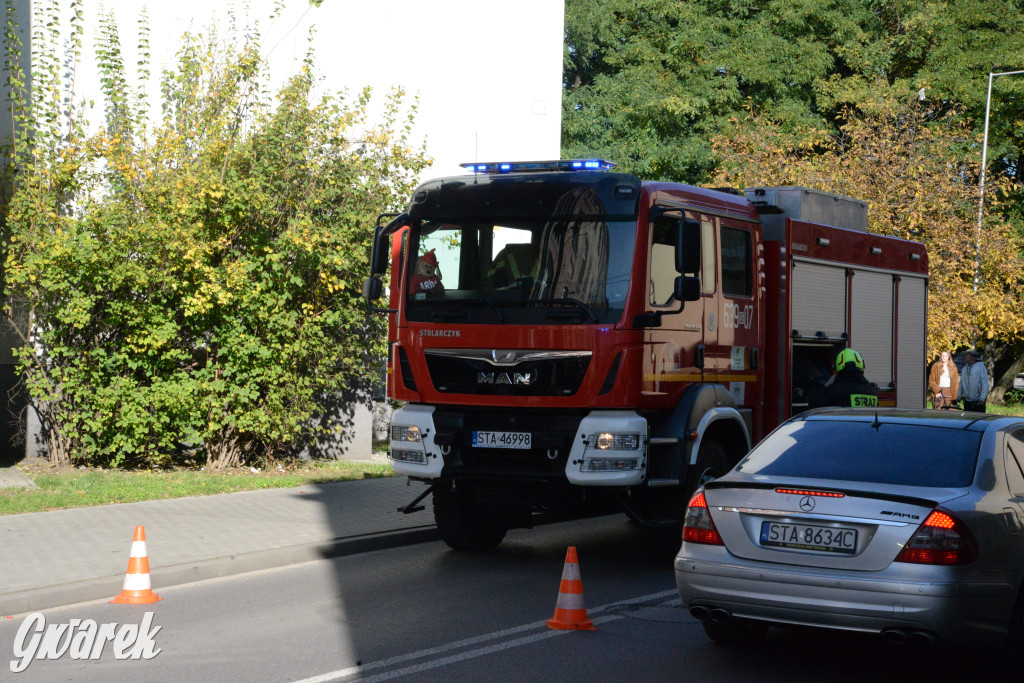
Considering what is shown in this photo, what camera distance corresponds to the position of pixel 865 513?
5.79 m

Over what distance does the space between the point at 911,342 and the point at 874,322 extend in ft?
4.20

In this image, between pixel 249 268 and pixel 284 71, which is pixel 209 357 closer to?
pixel 249 268

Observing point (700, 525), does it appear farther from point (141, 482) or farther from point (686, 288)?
point (141, 482)

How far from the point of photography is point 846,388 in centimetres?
1059

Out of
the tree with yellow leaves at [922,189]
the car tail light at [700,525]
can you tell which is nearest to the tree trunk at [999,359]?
the tree with yellow leaves at [922,189]

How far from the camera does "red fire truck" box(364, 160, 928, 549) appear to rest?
870 cm

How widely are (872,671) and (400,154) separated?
10.3m

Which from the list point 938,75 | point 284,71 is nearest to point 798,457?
point 284,71

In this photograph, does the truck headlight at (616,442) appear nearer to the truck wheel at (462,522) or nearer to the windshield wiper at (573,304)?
the windshield wiper at (573,304)

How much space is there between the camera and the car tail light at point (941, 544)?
5.60m

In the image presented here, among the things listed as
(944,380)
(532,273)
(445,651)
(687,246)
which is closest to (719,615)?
(445,651)

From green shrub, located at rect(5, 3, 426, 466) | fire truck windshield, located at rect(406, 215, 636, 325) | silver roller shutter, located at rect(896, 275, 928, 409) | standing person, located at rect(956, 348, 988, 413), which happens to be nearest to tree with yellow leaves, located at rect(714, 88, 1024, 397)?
standing person, located at rect(956, 348, 988, 413)

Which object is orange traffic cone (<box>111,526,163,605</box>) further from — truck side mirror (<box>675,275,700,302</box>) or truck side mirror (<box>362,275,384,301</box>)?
truck side mirror (<box>675,275,700,302</box>)

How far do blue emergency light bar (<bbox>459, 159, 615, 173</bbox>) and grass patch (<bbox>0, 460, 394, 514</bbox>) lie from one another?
514 cm
